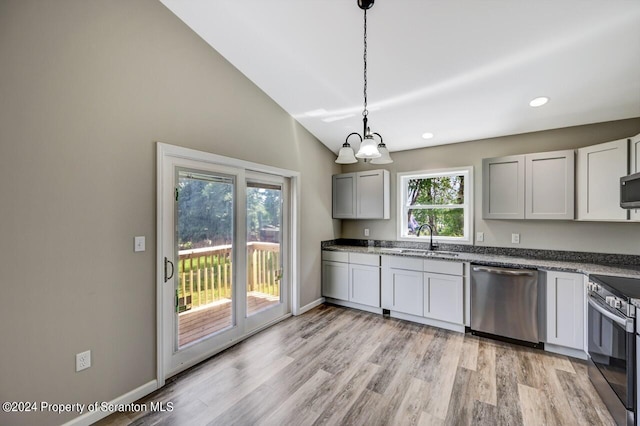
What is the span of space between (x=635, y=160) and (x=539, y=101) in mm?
974

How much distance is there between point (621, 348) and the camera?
1.78m

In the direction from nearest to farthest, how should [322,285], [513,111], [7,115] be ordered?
[7,115] → [513,111] → [322,285]

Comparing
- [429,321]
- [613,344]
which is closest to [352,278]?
[429,321]

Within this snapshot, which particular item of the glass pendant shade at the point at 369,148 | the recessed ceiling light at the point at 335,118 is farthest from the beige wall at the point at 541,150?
the glass pendant shade at the point at 369,148

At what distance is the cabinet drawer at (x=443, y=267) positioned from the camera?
3227mm

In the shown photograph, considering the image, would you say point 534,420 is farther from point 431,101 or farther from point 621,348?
point 431,101

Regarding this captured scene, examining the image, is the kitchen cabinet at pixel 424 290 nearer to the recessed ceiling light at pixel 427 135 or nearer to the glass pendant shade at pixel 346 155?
the recessed ceiling light at pixel 427 135

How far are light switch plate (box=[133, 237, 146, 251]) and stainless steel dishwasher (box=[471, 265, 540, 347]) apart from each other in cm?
344

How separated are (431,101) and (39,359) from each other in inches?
155

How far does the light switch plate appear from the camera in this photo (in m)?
2.10

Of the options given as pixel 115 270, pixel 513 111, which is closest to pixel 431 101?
pixel 513 111

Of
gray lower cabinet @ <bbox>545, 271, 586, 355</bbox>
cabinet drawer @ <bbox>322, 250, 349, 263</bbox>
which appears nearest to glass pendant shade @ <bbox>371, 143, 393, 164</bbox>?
cabinet drawer @ <bbox>322, 250, 349, 263</bbox>

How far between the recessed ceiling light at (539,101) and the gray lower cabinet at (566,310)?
1769 mm

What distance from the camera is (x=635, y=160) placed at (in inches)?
95.5
